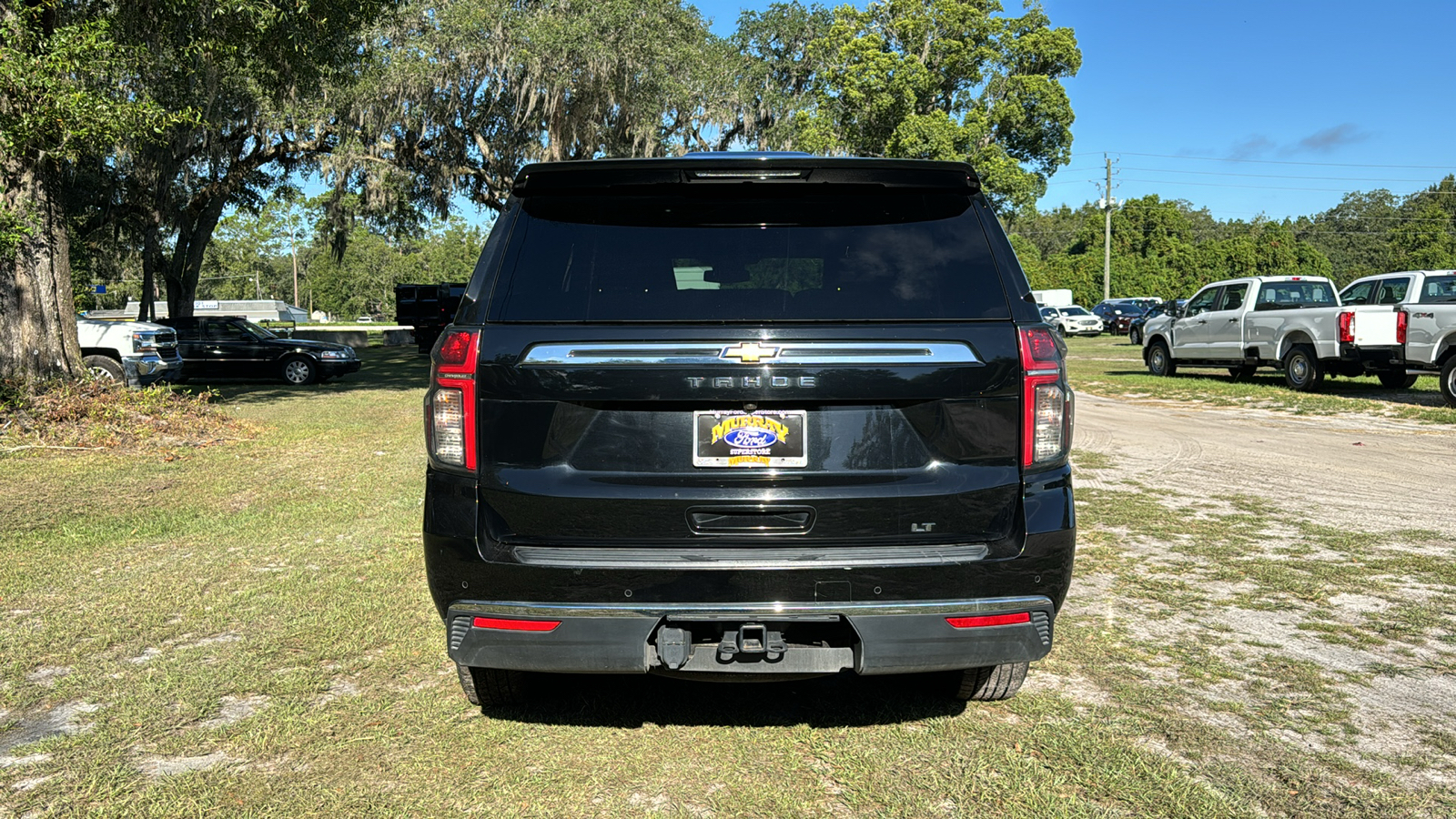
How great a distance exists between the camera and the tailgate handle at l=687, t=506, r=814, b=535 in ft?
10.7

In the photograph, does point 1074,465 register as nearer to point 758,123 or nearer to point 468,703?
point 468,703

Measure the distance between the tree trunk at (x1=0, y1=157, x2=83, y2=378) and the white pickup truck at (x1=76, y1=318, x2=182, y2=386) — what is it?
4.75 metres

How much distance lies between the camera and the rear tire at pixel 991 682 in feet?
13.0

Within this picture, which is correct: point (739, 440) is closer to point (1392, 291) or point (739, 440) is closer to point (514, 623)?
point (514, 623)

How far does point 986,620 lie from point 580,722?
61.8 inches

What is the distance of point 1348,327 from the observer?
16562 mm

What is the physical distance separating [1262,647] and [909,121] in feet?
131

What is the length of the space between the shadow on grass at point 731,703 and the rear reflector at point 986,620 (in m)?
0.82

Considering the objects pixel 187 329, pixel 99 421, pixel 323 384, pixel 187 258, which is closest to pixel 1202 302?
pixel 323 384

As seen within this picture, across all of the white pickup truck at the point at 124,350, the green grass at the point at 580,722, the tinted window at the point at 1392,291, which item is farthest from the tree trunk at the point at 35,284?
the tinted window at the point at 1392,291

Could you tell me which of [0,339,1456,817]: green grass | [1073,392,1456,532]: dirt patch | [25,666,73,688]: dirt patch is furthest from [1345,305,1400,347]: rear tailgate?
[25,666,73,688]: dirt patch

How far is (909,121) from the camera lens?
42.3 meters

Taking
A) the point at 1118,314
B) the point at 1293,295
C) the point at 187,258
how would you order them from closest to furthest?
the point at 1293,295, the point at 187,258, the point at 1118,314

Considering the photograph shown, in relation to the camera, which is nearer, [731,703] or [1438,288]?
[731,703]
